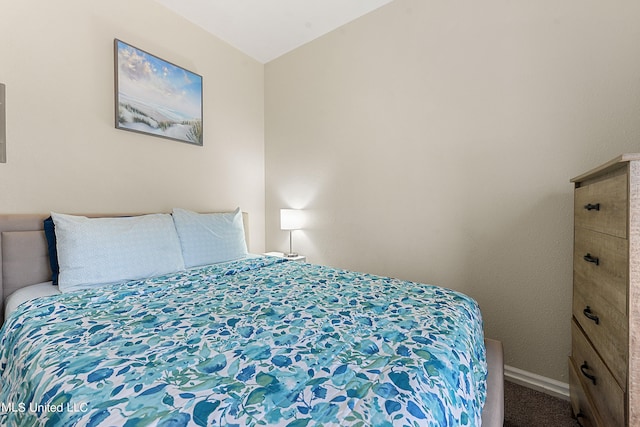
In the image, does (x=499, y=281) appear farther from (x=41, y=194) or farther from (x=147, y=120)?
(x=41, y=194)

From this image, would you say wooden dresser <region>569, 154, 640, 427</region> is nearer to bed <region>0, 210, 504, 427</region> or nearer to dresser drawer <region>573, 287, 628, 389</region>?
dresser drawer <region>573, 287, 628, 389</region>

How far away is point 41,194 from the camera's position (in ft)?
5.89

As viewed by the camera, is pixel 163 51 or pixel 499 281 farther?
pixel 163 51

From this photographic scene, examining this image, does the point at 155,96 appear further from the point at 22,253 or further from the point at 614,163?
the point at 614,163

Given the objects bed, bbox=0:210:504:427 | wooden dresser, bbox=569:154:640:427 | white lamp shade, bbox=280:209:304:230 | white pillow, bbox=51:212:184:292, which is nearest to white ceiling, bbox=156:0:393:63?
white lamp shade, bbox=280:209:304:230

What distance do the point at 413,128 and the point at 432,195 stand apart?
55 cm

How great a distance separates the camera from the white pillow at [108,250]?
1.52 m

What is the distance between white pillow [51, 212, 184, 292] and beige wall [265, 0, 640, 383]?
148 cm

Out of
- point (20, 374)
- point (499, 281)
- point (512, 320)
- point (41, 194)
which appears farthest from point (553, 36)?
point (41, 194)

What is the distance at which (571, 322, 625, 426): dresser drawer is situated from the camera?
956mm

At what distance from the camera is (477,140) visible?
1.96 m

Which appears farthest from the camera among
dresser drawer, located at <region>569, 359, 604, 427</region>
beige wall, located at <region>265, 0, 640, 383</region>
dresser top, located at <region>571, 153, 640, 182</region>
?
beige wall, located at <region>265, 0, 640, 383</region>

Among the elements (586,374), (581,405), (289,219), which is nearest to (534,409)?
(581,405)

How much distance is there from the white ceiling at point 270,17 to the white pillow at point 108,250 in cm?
188
